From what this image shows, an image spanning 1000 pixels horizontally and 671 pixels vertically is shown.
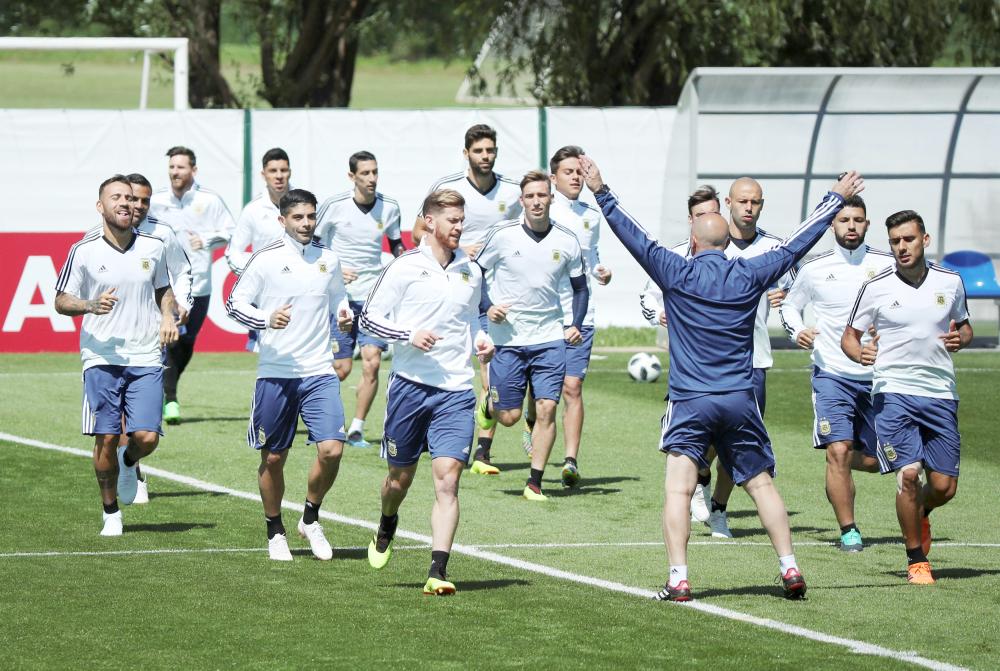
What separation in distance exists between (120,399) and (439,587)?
10.1 ft

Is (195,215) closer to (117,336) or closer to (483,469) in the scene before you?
(483,469)

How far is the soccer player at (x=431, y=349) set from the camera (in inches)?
374

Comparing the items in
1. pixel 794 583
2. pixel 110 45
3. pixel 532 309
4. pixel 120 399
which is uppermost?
pixel 110 45

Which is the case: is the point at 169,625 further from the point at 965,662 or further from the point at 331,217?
the point at 331,217

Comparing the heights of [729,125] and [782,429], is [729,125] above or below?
above

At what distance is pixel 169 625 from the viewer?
847 centimetres

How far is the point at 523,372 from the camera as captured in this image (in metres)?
13.0

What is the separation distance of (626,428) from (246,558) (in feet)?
22.4

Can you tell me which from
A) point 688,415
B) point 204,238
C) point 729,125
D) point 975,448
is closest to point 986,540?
point 688,415

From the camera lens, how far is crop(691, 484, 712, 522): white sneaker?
11.9m

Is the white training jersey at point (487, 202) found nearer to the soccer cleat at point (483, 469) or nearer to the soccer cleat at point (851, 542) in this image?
the soccer cleat at point (483, 469)

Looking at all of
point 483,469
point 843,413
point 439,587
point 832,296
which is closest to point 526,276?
point 483,469

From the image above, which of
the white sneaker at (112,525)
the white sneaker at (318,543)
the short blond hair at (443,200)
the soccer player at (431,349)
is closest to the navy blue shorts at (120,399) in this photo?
the white sneaker at (112,525)

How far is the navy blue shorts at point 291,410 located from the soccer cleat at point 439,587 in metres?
1.43
